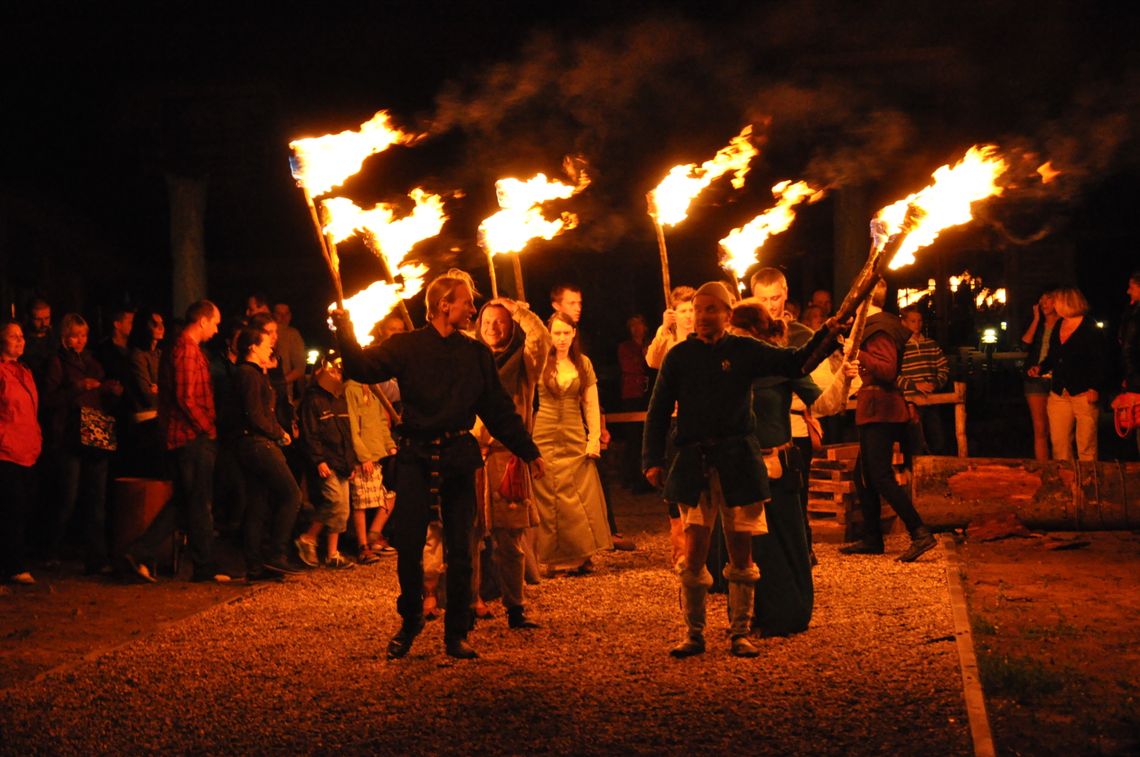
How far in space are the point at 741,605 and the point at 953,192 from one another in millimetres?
2374

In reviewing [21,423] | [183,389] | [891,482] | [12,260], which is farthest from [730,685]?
[12,260]

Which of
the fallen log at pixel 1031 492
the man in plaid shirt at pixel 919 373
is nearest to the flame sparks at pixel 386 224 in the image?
the fallen log at pixel 1031 492

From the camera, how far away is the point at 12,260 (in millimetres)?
18844

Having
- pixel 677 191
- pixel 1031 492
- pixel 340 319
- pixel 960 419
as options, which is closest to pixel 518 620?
pixel 340 319

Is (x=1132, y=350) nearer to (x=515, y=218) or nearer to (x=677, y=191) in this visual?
(x=677, y=191)

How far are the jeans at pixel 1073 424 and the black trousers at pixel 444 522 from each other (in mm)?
7106

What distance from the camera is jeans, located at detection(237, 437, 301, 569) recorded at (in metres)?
10.0

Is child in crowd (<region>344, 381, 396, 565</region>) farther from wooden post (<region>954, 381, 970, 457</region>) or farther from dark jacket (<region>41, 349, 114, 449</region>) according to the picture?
wooden post (<region>954, 381, 970, 457</region>)

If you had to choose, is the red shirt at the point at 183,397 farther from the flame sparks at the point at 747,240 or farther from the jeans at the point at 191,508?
the flame sparks at the point at 747,240

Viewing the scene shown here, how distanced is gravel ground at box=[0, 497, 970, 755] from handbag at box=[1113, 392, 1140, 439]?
3.82 meters

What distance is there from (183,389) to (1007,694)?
6.38 m

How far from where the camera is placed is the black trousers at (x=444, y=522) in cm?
685

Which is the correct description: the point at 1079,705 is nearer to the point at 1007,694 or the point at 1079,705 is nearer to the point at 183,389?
the point at 1007,694

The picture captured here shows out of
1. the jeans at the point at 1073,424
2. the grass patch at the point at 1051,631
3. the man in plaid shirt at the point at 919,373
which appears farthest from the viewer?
the man in plaid shirt at the point at 919,373
